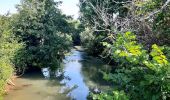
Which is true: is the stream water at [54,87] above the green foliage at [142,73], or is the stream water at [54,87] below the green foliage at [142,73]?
below

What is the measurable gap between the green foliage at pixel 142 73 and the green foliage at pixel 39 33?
69.8 feet

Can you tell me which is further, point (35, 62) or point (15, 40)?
point (35, 62)

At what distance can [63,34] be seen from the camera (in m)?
27.5

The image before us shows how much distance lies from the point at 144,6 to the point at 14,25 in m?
20.7

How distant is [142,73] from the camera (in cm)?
353

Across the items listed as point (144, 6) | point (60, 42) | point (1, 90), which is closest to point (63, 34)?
point (60, 42)

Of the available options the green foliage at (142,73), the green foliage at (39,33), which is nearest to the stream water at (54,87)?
the green foliage at (39,33)

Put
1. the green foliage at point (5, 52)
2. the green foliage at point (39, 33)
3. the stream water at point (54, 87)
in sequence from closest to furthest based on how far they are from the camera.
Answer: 1. the green foliage at point (5, 52)
2. the stream water at point (54, 87)
3. the green foliage at point (39, 33)

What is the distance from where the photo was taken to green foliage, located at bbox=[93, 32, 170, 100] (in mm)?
3148

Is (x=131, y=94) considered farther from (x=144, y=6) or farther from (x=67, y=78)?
(x=67, y=78)

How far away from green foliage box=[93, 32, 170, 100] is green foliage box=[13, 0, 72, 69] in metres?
21.3

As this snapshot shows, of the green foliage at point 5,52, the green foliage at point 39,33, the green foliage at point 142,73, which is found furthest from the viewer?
the green foliage at point 39,33

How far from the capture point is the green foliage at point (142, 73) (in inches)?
124

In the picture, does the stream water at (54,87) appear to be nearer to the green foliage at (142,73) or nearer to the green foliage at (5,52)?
the green foliage at (5,52)
